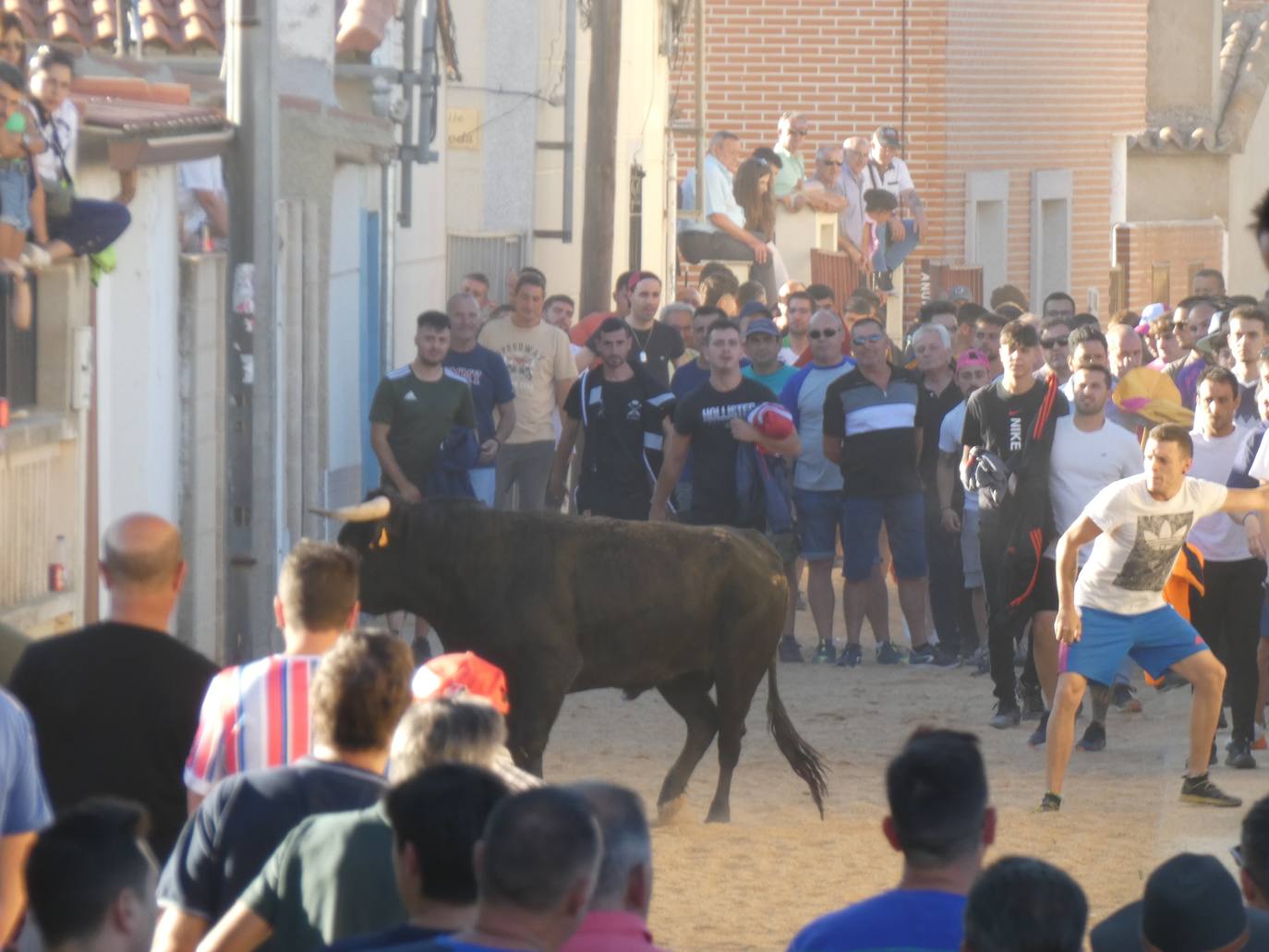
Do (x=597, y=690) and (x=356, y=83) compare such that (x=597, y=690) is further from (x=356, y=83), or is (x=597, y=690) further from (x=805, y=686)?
(x=356, y=83)

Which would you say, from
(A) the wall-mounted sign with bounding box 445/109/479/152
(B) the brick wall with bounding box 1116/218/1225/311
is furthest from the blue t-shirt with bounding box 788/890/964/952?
(B) the brick wall with bounding box 1116/218/1225/311

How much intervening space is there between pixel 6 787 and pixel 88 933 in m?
1.23

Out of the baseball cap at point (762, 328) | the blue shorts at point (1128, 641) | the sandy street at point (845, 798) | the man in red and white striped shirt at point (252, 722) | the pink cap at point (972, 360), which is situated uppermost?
the baseball cap at point (762, 328)

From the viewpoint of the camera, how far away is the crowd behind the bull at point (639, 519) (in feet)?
12.5

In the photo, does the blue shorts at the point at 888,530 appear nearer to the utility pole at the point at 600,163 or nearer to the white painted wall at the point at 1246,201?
the utility pole at the point at 600,163

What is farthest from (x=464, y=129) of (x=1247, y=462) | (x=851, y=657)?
(x=1247, y=462)

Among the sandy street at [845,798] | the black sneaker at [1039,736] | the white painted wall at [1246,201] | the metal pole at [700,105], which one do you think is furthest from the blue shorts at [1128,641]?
the white painted wall at [1246,201]

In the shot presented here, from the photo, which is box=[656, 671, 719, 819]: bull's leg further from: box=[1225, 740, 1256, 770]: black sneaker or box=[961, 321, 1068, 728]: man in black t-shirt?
box=[1225, 740, 1256, 770]: black sneaker

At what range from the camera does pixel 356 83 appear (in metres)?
16.5

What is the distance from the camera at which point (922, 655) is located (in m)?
14.2

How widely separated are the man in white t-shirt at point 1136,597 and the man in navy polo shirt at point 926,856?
18.1 ft

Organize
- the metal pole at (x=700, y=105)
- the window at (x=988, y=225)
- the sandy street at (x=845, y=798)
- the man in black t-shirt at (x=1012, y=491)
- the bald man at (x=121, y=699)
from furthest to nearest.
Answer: the window at (x=988, y=225), the metal pole at (x=700, y=105), the man in black t-shirt at (x=1012, y=491), the sandy street at (x=845, y=798), the bald man at (x=121, y=699)

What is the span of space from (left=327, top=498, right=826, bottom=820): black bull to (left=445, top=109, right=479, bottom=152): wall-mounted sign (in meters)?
11.6

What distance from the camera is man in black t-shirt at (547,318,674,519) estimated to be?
524 inches
